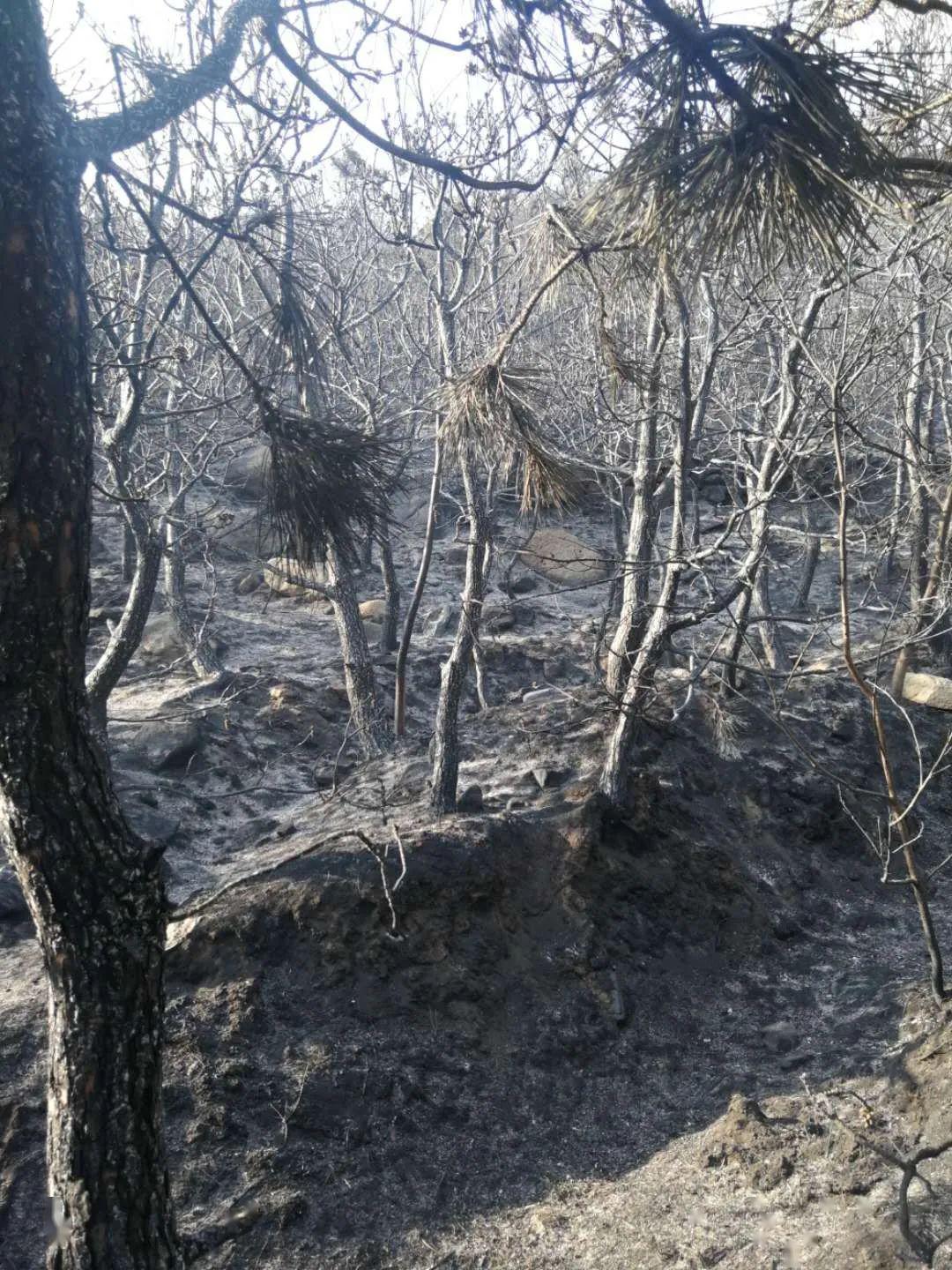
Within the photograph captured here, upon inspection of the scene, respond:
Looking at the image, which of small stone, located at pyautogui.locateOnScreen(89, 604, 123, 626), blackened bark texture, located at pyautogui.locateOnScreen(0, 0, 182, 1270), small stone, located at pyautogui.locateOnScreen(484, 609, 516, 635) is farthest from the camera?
small stone, located at pyautogui.locateOnScreen(484, 609, 516, 635)

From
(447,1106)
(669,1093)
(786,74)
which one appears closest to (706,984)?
(669,1093)

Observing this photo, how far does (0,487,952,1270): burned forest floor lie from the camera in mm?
4633

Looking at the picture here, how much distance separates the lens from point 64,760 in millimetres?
2586

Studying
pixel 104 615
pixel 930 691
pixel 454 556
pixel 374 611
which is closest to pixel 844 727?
pixel 930 691

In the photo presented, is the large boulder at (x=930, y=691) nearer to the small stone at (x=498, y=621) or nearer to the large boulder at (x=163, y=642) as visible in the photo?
the small stone at (x=498, y=621)

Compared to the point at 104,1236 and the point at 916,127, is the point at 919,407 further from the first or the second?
the point at 104,1236

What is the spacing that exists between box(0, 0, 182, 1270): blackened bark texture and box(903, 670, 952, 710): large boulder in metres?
8.81

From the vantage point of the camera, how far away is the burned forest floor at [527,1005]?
15.2 ft

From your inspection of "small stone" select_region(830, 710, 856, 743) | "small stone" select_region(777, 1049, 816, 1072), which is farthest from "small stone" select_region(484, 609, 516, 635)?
"small stone" select_region(777, 1049, 816, 1072)

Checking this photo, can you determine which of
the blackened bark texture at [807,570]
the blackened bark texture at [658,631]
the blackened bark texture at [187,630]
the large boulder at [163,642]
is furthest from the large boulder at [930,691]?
the large boulder at [163,642]

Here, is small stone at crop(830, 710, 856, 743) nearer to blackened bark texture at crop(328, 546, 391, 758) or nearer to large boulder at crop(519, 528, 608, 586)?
large boulder at crop(519, 528, 608, 586)

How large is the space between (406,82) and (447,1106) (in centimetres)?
739

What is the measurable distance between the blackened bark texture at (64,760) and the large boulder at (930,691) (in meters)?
8.81

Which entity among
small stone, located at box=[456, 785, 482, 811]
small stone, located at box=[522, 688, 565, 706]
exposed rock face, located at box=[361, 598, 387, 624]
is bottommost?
small stone, located at box=[456, 785, 482, 811]
